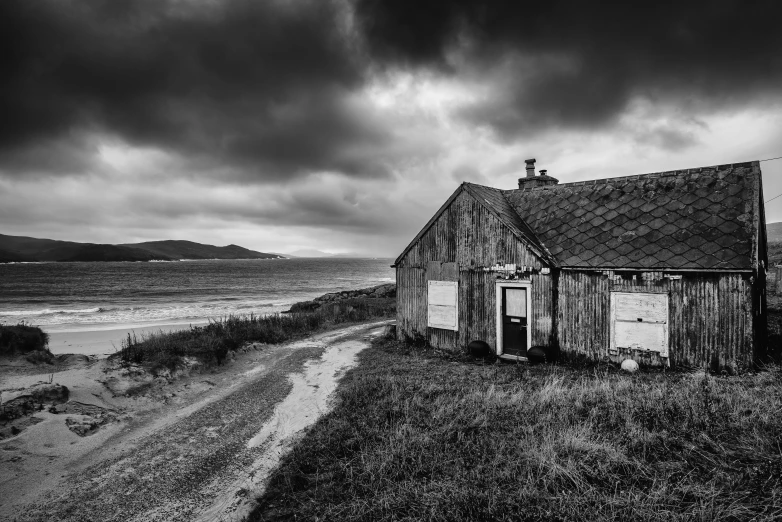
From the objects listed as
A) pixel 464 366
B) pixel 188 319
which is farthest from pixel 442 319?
pixel 188 319

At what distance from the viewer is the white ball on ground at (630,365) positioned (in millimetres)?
10473

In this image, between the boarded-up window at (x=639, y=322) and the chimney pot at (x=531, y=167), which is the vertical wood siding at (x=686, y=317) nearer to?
the boarded-up window at (x=639, y=322)

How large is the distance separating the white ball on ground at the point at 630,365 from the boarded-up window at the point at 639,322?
0.43 meters

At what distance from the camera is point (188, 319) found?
99.9 ft

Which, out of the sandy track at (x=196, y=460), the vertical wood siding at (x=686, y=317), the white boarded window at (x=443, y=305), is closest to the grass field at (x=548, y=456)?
the sandy track at (x=196, y=460)

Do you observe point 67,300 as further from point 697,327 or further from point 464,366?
point 697,327

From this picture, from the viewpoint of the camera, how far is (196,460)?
22.6 feet

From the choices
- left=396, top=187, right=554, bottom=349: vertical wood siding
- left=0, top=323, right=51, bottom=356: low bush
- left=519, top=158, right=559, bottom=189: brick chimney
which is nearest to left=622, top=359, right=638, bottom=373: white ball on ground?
left=396, top=187, right=554, bottom=349: vertical wood siding

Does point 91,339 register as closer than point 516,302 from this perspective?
No

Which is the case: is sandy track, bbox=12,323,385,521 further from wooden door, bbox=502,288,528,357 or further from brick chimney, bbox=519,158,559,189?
brick chimney, bbox=519,158,559,189

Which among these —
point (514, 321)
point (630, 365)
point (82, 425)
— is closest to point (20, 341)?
point (82, 425)

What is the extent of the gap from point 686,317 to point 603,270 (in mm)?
2360

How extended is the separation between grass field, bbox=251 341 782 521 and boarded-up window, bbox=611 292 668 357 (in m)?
1.82

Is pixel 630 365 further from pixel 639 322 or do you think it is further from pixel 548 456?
pixel 548 456
